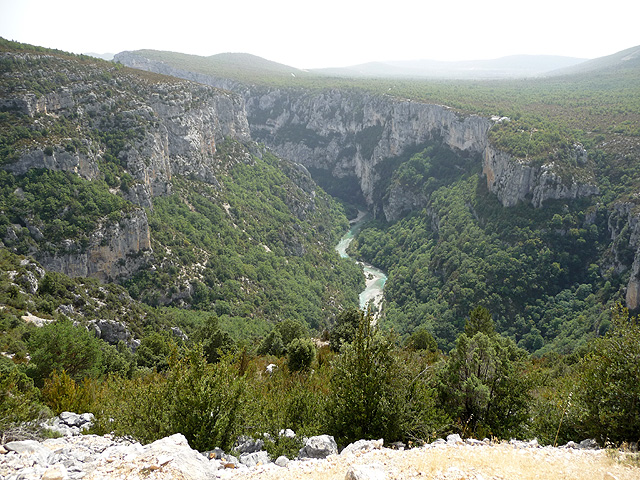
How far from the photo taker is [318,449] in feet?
40.1

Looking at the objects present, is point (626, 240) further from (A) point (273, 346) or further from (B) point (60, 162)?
(B) point (60, 162)

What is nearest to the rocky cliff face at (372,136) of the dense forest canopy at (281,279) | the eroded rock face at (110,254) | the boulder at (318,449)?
the dense forest canopy at (281,279)

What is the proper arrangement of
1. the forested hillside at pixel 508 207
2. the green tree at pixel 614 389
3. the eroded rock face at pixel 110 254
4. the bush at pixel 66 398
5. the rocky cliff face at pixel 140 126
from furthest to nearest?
the forested hillside at pixel 508 207 < the rocky cliff face at pixel 140 126 < the eroded rock face at pixel 110 254 < the bush at pixel 66 398 < the green tree at pixel 614 389

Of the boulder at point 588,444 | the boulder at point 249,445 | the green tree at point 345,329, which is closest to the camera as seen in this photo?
the boulder at point 588,444

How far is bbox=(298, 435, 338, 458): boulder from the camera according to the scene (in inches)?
480

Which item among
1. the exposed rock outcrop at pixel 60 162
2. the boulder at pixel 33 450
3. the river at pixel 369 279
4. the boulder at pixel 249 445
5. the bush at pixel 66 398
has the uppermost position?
the exposed rock outcrop at pixel 60 162

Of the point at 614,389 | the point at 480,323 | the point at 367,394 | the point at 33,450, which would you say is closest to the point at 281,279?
the point at 480,323

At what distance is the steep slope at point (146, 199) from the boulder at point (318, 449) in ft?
142

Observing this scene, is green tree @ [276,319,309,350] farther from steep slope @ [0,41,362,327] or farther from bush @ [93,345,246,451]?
bush @ [93,345,246,451]

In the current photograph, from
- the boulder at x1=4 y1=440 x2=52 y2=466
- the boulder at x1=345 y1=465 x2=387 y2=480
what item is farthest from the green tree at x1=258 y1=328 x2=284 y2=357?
the boulder at x1=345 y1=465 x2=387 y2=480

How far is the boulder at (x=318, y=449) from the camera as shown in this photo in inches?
480

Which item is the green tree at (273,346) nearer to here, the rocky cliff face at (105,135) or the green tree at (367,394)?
the green tree at (367,394)

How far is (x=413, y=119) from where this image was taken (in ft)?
415

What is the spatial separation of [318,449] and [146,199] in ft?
189
